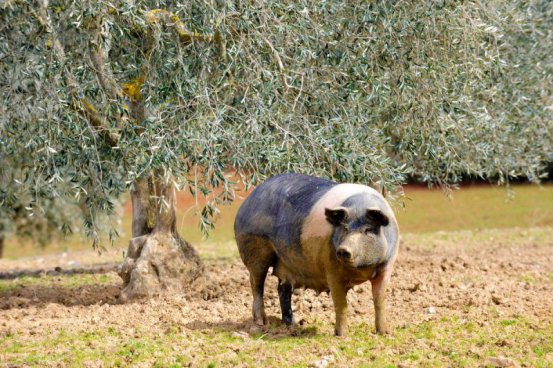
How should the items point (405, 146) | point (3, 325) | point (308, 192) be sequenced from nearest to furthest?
point (308, 192) < point (3, 325) < point (405, 146)

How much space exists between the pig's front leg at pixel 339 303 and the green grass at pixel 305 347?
0.12 meters

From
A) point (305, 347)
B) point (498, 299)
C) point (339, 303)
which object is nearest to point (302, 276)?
point (339, 303)

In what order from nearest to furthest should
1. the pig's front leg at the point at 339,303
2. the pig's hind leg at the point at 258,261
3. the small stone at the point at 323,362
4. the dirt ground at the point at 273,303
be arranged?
the small stone at the point at 323,362 < the pig's front leg at the point at 339,303 < the pig's hind leg at the point at 258,261 < the dirt ground at the point at 273,303

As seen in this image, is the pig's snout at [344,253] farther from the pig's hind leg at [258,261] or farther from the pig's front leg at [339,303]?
the pig's hind leg at [258,261]

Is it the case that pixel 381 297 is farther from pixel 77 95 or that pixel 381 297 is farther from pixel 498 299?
pixel 77 95

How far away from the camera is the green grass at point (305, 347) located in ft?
25.2

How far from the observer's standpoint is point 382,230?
7836 mm

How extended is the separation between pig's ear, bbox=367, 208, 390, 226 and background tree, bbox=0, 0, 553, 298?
2.06 meters

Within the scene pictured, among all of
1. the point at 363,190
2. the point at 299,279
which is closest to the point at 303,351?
the point at 299,279

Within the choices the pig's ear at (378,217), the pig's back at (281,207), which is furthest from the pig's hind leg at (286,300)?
the pig's ear at (378,217)

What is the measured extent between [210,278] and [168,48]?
317cm

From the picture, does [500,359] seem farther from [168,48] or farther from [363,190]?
[168,48]

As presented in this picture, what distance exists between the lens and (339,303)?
818 cm

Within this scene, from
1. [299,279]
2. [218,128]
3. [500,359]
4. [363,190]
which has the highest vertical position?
[218,128]
